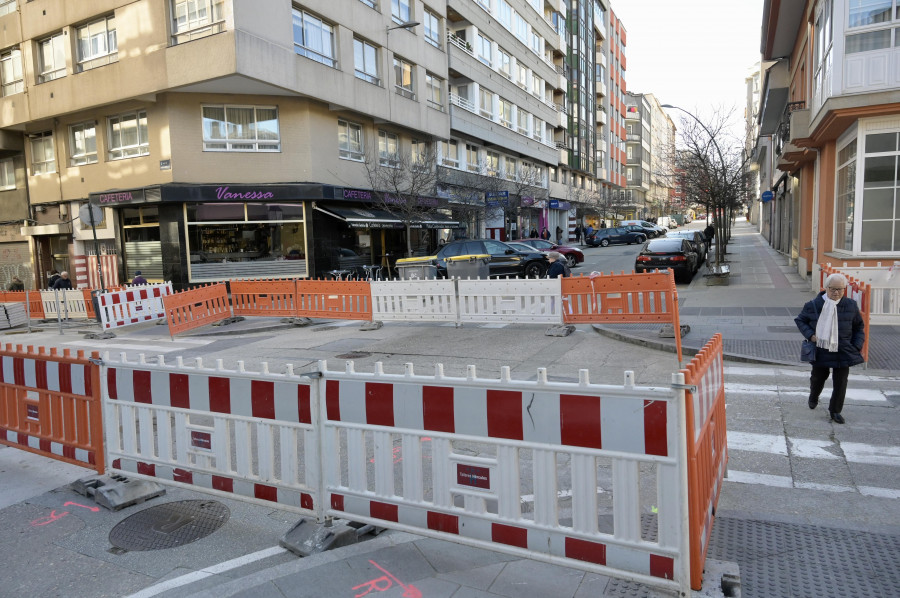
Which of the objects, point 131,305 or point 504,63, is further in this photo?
point 504,63

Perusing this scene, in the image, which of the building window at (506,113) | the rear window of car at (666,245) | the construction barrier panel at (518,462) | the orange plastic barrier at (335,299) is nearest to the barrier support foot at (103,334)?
the orange plastic barrier at (335,299)

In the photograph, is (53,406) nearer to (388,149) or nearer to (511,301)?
(511,301)

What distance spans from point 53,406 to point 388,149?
24.1m

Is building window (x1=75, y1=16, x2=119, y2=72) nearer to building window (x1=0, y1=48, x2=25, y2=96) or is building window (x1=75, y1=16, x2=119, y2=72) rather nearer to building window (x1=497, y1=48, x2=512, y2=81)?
building window (x1=0, y1=48, x2=25, y2=96)

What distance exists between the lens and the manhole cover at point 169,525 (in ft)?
13.9

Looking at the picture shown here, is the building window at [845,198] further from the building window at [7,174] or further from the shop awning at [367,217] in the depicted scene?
the building window at [7,174]

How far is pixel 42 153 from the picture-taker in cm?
2641

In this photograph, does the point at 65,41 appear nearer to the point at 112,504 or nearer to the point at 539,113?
the point at 112,504

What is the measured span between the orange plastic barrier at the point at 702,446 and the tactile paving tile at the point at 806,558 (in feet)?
0.80

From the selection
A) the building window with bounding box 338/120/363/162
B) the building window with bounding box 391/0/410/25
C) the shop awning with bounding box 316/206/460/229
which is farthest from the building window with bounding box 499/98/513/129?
the building window with bounding box 338/120/363/162

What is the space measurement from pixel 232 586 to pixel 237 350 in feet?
30.9

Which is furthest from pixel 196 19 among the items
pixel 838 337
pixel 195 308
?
pixel 838 337

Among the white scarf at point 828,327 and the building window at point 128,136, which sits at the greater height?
the building window at point 128,136

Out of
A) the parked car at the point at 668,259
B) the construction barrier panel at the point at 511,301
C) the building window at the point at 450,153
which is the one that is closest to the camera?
the construction barrier panel at the point at 511,301
